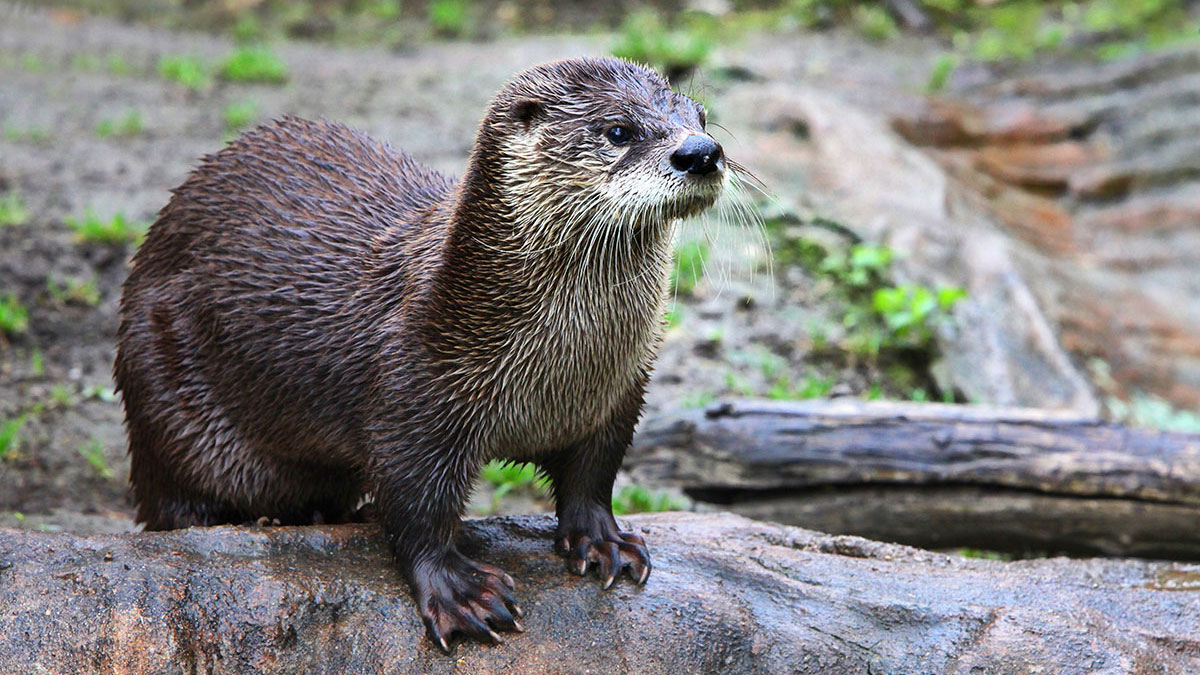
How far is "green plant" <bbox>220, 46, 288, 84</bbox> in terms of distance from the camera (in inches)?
312

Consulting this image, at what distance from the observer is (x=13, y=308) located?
4.79m

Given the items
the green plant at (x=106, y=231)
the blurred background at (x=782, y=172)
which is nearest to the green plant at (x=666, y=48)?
the blurred background at (x=782, y=172)

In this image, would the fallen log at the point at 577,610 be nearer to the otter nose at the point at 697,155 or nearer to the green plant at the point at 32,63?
the otter nose at the point at 697,155

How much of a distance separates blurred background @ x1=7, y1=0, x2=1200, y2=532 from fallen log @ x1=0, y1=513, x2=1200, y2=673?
32.4 inches

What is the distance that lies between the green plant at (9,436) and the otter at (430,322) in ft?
3.67

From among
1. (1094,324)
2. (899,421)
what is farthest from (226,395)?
(1094,324)

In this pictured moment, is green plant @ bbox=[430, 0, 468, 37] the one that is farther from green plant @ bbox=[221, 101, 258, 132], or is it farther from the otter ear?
the otter ear

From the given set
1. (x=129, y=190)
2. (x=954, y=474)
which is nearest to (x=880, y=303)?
(x=954, y=474)

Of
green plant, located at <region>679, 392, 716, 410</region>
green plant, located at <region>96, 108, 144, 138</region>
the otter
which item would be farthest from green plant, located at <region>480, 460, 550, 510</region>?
green plant, located at <region>96, 108, 144, 138</region>

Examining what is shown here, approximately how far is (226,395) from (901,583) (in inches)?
65.3

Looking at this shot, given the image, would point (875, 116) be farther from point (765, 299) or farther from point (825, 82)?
point (765, 299)

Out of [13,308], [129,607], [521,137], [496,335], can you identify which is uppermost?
[521,137]

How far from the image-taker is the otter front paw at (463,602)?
2.44 m

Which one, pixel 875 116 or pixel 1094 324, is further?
pixel 875 116
